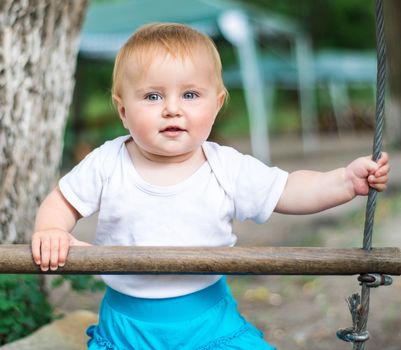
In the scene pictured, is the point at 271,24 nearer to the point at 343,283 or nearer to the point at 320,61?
the point at 320,61

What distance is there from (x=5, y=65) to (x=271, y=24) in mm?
11227

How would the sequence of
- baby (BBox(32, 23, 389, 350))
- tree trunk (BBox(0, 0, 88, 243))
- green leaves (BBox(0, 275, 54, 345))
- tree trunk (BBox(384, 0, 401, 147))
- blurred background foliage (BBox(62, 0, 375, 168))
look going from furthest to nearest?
blurred background foliage (BBox(62, 0, 375, 168))
tree trunk (BBox(384, 0, 401, 147))
tree trunk (BBox(0, 0, 88, 243))
green leaves (BBox(0, 275, 54, 345))
baby (BBox(32, 23, 389, 350))

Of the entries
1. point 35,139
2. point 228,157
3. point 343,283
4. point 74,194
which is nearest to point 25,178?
point 35,139

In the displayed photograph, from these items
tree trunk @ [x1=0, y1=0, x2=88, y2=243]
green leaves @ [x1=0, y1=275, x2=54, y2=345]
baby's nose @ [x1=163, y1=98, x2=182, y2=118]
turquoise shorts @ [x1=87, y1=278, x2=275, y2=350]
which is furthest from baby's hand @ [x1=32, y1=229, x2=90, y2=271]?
tree trunk @ [x1=0, y1=0, x2=88, y2=243]

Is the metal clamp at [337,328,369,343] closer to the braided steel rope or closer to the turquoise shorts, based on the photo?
the braided steel rope

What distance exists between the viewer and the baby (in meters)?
2.32

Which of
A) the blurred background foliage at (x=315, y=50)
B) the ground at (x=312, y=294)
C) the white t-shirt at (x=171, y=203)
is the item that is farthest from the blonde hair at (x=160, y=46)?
the blurred background foliage at (x=315, y=50)

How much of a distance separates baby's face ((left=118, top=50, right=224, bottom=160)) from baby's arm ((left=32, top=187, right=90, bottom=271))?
12.5 inches

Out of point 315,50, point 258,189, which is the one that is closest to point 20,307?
point 258,189

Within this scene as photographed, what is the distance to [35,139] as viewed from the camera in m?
3.45

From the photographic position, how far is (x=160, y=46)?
2.31m

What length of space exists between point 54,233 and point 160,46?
0.61m

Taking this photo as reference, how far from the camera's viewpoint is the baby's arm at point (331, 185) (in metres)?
2.21

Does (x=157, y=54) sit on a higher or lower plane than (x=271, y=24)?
lower
